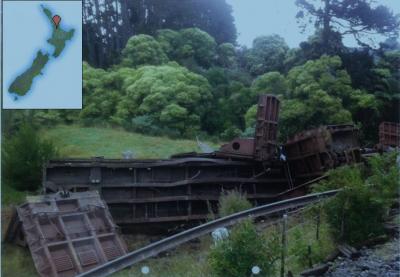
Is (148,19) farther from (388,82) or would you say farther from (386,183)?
(386,183)

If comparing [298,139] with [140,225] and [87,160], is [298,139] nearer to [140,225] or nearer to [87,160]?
[140,225]

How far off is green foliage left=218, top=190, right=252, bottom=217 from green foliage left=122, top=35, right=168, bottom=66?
4.98 ft

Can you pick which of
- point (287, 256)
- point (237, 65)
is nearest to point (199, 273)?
point (287, 256)

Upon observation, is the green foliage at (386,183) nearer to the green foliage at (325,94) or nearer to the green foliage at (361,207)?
the green foliage at (361,207)

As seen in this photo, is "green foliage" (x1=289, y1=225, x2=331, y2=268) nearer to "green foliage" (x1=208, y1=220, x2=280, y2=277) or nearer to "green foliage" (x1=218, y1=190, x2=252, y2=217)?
"green foliage" (x1=208, y1=220, x2=280, y2=277)

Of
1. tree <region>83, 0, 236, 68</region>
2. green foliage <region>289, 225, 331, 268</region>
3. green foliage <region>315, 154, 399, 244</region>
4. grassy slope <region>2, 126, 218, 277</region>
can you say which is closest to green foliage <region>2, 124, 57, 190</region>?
grassy slope <region>2, 126, 218, 277</region>

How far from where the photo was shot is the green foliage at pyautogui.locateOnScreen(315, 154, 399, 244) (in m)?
3.38

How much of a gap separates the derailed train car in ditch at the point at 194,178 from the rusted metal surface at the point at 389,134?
11.6 inches

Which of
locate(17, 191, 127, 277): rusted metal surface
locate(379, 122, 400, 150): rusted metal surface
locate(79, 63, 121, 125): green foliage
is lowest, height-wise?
locate(17, 191, 127, 277): rusted metal surface

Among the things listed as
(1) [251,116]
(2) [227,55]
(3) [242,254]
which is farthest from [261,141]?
(3) [242,254]

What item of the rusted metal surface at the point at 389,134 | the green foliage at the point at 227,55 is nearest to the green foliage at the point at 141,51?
the green foliage at the point at 227,55

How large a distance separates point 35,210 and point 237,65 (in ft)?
7.41

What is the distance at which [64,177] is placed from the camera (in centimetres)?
448

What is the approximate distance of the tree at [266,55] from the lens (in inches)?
165
